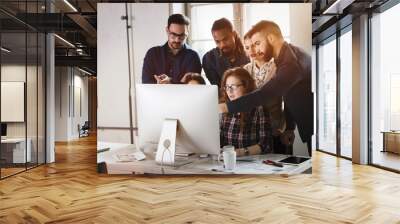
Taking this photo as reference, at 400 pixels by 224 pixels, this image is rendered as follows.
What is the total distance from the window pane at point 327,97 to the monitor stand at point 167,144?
5.50 m

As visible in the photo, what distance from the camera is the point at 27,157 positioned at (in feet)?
21.5

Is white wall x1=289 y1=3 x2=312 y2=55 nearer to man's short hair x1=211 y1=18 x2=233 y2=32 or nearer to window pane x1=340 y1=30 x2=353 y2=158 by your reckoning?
man's short hair x1=211 y1=18 x2=233 y2=32

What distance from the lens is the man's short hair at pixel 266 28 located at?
566 cm

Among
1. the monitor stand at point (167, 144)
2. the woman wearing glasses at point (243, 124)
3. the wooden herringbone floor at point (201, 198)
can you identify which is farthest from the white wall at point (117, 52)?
the monitor stand at point (167, 144)

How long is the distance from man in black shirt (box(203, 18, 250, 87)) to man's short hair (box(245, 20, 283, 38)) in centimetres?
24

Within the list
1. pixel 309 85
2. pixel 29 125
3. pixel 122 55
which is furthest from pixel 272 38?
pixel 29 125

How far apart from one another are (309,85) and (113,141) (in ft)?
10.2

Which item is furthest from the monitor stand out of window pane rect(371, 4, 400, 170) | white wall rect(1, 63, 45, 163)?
window pane rect(371, 4, 400, 170)

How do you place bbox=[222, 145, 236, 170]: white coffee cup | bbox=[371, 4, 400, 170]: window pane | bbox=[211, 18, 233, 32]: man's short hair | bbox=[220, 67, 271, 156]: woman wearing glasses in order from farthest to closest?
bbox=[371, 4, 400, 170]: window pane → bbox=[211, 18, 233, 32]: man's short hair → bbox=[220, 67, 271, 156]: woman wearing glasses → bbox=[222, 145, 236, 170]: white coffee cup

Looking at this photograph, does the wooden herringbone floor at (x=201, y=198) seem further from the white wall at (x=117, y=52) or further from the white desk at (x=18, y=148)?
the white wall at (x=117, y=52)

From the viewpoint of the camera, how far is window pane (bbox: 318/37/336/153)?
8.55 m

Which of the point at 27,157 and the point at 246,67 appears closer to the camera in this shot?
the point at 246,67

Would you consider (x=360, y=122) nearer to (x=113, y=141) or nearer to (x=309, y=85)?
(x=309, y=85)

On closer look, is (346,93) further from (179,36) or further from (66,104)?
(66,104)
